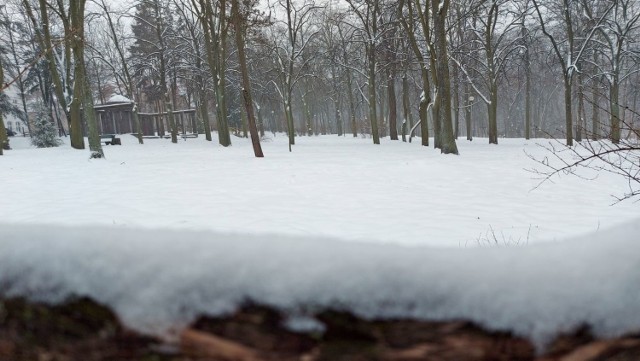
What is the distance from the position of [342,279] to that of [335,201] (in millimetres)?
5623

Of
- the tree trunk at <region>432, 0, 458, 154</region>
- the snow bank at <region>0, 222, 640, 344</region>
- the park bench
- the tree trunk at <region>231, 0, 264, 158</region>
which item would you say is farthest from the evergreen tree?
the snow bank at <region>0, 222, 640, 344</region>

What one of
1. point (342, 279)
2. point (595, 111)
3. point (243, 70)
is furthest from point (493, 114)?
point (342, 279)

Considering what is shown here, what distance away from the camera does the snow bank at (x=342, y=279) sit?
997 mm

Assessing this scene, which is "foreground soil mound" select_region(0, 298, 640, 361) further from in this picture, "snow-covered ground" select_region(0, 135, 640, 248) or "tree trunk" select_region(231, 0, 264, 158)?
"tree trunk" select_region(231, 0, 264, 158)

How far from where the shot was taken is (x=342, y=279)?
3.38ft

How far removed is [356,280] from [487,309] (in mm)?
347

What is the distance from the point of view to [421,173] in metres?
9.40

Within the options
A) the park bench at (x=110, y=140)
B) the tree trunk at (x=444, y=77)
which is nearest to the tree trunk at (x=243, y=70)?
the tree trunk at (x=444, y=77)

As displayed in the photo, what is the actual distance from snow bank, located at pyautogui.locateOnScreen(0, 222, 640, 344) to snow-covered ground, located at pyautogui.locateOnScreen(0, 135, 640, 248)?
276 centimetres

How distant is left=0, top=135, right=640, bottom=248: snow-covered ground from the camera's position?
201 inches

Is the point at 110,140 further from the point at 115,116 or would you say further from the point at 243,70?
the point at 243,70

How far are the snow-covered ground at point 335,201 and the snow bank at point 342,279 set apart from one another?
2.76m

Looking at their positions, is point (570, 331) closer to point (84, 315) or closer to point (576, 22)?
point (84, 315)

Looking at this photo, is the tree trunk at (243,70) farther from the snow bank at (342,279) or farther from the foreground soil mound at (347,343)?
the foreground soil mound at (347,343)
